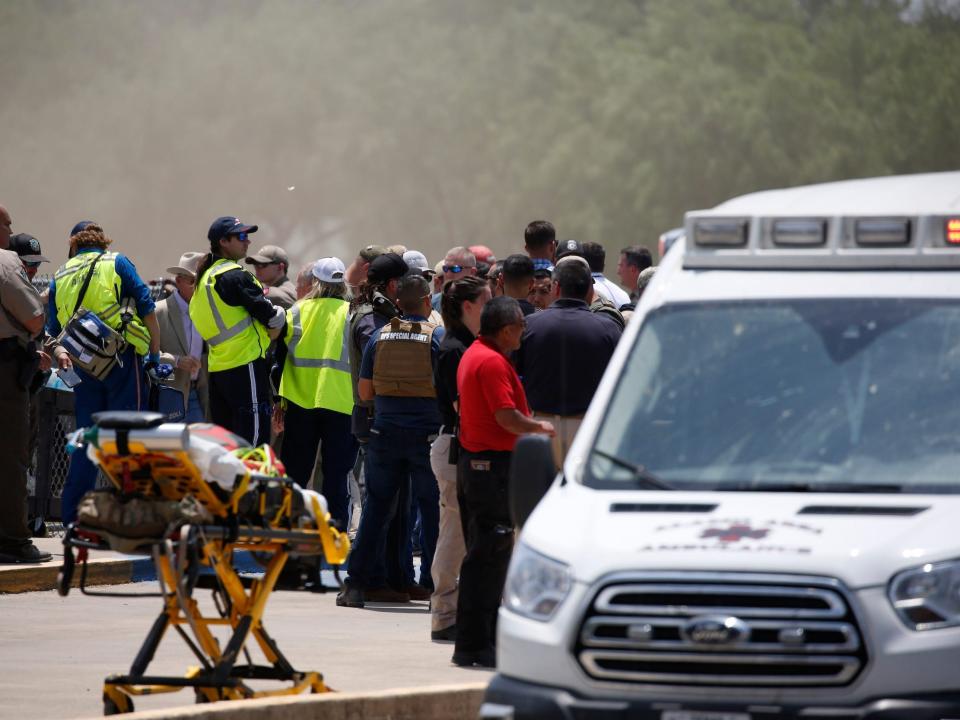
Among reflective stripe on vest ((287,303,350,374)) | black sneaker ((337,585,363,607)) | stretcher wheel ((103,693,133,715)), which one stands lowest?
black sneaker ((337,585,363,607))

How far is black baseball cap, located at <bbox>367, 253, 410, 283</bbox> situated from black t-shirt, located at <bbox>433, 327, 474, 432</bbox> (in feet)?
6.11

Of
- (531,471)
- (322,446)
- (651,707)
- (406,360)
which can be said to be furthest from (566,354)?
(651,707)

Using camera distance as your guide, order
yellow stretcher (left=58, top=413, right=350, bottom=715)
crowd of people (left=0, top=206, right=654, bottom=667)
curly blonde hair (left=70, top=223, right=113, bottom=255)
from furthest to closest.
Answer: curly blonde hair (left=70, top=223, right=113, bottom=255) → crowd of people (left=0, top=206, right=654, bottom=667) → yellow stretcher (left=58, top=413, right=350, bottom=715)

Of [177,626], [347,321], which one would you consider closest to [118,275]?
[347,321]

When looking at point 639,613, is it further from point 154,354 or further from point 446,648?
point 154,354

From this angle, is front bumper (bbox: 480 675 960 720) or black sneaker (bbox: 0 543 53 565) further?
black sneaker (bbox: 0 543 53 565)

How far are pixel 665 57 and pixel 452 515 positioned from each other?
6396cm

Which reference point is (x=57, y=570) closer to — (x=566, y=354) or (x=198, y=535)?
(x=566, y=354)

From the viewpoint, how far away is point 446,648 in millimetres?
11164

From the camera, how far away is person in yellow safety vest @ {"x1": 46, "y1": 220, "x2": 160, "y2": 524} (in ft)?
45.9

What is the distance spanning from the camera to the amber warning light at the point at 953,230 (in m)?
7.27

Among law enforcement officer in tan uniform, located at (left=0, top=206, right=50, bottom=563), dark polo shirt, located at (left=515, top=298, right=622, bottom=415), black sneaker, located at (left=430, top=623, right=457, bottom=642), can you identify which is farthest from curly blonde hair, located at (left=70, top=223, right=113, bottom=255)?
black sneaker, located at (left=430, top=623, right=457, bottom=642)

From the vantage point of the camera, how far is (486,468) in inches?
413

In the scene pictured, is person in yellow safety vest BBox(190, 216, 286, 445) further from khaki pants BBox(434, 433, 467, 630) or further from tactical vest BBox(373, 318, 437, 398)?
khaki pants BBox(434, 433, 467, 630)
